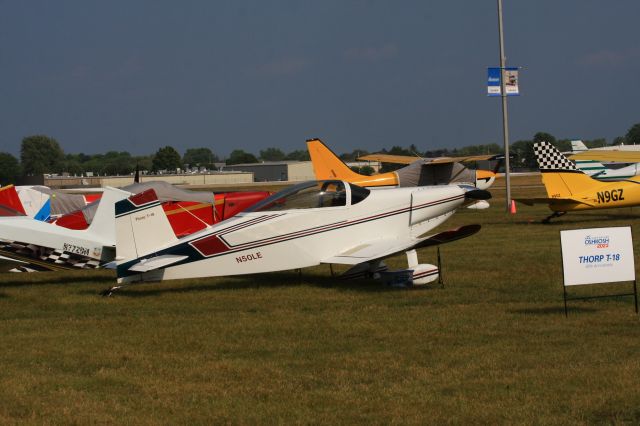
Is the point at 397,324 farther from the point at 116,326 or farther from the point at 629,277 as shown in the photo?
the point at 116,326

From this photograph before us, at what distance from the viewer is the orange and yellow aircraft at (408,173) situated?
2864cm

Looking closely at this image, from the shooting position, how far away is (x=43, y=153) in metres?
127

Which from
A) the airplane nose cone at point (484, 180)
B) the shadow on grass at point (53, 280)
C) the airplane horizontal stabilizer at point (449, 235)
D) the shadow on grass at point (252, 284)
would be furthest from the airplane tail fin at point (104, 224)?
the airplane nose cone at point (484, 180)

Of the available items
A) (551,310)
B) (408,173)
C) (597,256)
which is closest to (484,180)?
(408,173)

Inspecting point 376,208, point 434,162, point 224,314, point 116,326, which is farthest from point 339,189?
point 434,162

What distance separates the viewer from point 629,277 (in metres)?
9.17

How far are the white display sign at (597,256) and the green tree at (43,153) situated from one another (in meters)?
Answer: 120

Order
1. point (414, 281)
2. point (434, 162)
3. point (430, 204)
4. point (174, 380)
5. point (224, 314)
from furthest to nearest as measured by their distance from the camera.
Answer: point (434, 162) → point (430, 204) → point (414, 281) → point (224, 314) → point (174, 380)

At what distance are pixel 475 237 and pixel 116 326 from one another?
1123 cm

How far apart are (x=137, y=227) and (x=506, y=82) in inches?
747

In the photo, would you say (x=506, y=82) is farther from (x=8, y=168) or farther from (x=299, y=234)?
(x=8, y=168)

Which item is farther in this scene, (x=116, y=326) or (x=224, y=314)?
(x=224, y=314)

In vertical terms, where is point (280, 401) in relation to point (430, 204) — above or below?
below

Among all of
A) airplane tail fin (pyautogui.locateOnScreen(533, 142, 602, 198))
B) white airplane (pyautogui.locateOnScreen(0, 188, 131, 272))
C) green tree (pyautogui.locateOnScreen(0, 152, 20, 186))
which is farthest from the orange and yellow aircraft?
green tree (pyautogui.locateOnScreen(0, 152, 20, 186))
